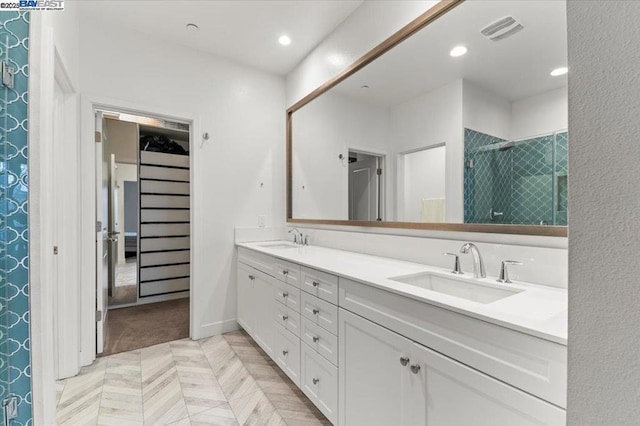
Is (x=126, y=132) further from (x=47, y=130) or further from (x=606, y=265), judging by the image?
(x=606, y=265)

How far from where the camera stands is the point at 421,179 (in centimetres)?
184

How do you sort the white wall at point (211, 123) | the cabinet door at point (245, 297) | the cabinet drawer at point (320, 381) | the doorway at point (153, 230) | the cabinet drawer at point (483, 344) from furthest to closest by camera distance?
the doorway at point (153, 230)
the cabinet door at point (245, 297)
the white wall at point (211, 123)
the cabinet drawer at point (320, 381)
the cabinet drawer at point (483, 344)

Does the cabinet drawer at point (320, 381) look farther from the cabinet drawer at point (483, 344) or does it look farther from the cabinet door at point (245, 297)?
the cabinet door at point (245, 297)

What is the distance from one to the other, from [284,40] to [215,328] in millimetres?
2801

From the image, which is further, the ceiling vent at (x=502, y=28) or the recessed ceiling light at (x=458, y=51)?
the recessed ceiling light at (x=458, y=51)

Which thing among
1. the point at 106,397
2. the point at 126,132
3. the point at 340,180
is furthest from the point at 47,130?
the point at 126,132

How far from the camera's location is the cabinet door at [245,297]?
8.38 ft

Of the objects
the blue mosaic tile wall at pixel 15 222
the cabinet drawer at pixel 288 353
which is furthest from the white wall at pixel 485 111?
the blue mosaic tile wall at pixel 15 222

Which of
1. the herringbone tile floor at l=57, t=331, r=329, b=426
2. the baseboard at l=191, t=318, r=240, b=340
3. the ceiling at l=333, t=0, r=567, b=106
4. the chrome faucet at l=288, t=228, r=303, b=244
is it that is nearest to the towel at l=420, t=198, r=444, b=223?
the ceiling at l=333, t=0, r=567, b=106

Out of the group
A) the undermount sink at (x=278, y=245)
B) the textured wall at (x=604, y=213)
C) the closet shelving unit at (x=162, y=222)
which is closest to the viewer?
the textured wall at (x=604, y=213)

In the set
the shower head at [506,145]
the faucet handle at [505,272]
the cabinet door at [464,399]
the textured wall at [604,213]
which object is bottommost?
the cabinet door at [464,399]

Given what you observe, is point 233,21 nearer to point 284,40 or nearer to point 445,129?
point 284,40

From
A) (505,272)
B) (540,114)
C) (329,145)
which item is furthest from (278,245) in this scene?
(540,114)

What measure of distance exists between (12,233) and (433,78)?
223cm
